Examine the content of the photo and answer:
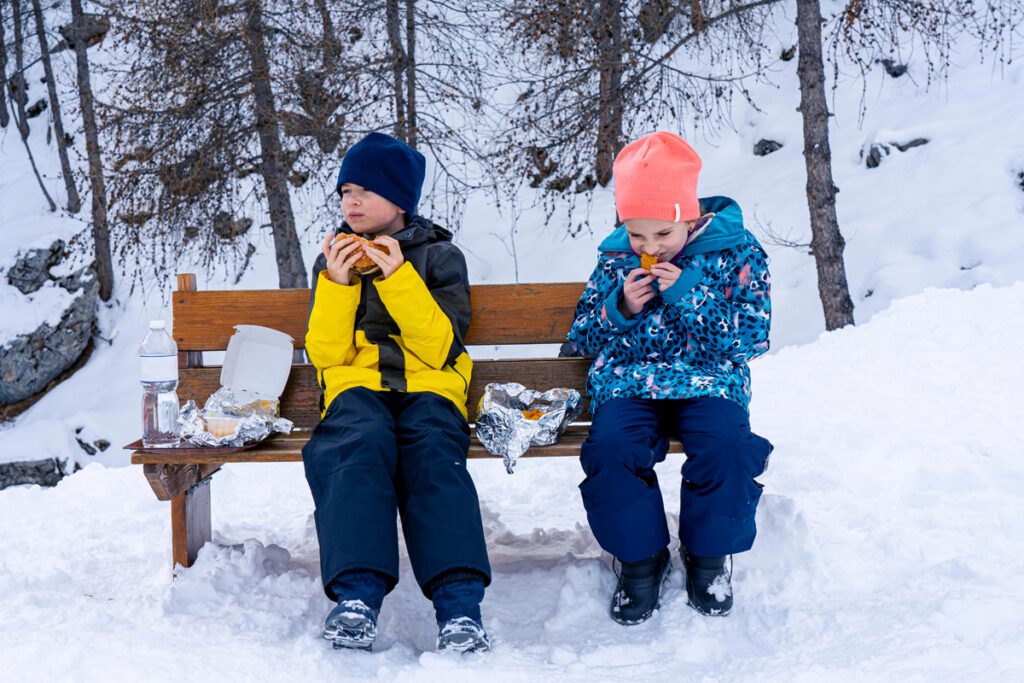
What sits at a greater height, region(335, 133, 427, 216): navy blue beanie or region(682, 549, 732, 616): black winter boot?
region(335, 133, 427, 216): navy blue beanie

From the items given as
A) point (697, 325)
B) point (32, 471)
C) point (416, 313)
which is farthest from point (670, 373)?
point (32, 471)

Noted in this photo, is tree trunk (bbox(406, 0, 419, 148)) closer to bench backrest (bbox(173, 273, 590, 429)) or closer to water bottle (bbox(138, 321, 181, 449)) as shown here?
bench backrest (bbox(173, 273, 590, 429))

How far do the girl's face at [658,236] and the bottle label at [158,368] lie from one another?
1.85 metres

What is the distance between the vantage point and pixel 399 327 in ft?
10.4

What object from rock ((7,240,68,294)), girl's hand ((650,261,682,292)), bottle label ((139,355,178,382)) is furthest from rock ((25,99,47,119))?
girl's hand ((650,261,682,292))

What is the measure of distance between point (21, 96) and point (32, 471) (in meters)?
8.92

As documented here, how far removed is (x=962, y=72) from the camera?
45.1ft

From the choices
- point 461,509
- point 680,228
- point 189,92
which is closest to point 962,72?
point 189,92

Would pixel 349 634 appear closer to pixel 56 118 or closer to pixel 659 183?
pixel 659 183

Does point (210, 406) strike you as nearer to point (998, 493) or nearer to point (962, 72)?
point (998, 493)

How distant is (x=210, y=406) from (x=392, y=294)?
0.88m

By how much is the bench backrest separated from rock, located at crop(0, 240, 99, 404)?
11.5 metres

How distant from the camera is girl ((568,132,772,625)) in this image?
286 cm

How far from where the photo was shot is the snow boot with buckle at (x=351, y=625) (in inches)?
99.7
